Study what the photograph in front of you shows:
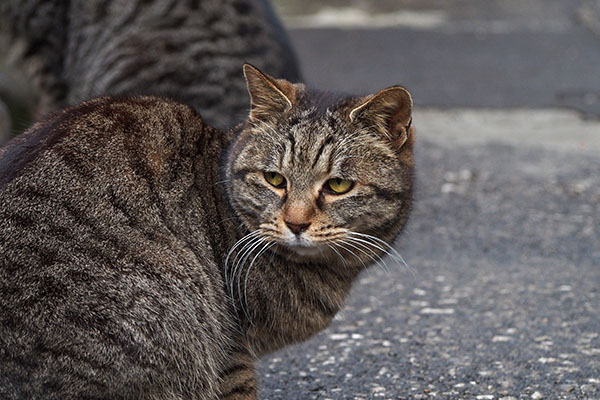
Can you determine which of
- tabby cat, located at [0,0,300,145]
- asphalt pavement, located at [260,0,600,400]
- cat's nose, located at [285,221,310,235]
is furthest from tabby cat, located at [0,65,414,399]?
tabby cat, located at [0,0,300,145]

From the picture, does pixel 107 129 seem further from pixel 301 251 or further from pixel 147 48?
pixel 147 48

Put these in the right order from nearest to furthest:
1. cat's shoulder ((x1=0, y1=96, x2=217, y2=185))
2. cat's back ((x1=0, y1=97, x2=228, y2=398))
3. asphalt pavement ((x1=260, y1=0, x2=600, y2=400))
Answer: cat's back ((x1=0, y1=97, x2=228, y2=398)) < cat's shoulder ((x1=0, y1=96, x2=217, y2=185)) < asphalt pavement ((x1=260, y1=0, x2=600, y2=400))

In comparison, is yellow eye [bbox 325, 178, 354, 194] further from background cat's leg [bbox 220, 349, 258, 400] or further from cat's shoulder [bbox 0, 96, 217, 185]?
background cat's leg [bbox 220, 349, 258, 400]

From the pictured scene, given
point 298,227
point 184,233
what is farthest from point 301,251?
point 184,233

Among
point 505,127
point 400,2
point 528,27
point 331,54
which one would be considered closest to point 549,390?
point 505,127

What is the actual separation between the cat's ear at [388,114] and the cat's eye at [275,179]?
338 millimetres

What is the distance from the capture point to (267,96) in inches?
125

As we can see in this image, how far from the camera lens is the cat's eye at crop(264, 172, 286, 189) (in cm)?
304

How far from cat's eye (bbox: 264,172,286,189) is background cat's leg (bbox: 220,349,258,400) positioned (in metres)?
0.60

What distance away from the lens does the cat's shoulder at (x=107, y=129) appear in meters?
2.81

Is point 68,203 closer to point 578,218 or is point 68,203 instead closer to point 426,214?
point 426,214

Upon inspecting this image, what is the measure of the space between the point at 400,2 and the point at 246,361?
10657 mm

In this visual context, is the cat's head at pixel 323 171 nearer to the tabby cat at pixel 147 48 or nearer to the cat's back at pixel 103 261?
the cat's back at pixel 103 261

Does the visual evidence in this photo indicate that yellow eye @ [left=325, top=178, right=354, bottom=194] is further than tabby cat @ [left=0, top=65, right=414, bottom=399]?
Yes
